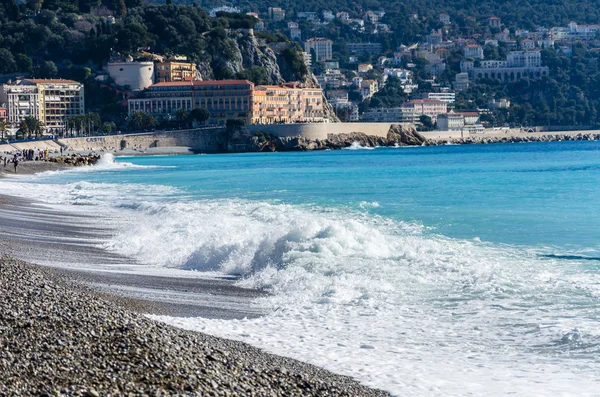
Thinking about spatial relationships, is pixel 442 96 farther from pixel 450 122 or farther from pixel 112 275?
pixel 112 275

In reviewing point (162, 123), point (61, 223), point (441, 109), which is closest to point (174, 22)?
point (162, 123)

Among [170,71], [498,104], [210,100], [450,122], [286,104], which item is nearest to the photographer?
[210,100]

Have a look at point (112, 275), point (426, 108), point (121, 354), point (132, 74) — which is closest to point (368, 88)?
point (426, 108)

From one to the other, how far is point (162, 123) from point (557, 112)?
8969 centimetres

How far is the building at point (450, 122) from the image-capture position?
158 meters

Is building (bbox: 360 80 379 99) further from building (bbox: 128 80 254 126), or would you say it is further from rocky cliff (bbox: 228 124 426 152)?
building (bbox: 128 80 254 126)

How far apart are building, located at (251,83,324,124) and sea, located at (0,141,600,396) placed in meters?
96.5

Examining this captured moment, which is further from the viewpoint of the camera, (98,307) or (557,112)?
(557,112)

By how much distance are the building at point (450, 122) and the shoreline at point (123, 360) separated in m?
150

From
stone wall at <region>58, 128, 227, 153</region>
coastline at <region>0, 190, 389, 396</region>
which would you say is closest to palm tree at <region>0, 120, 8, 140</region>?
stone wall at <region>58, 128, 227, 153</region>

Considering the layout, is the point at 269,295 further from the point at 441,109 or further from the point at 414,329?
the point at 441,109

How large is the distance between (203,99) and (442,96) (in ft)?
254

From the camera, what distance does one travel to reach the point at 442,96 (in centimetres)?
19175

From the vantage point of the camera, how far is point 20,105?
405 feet
